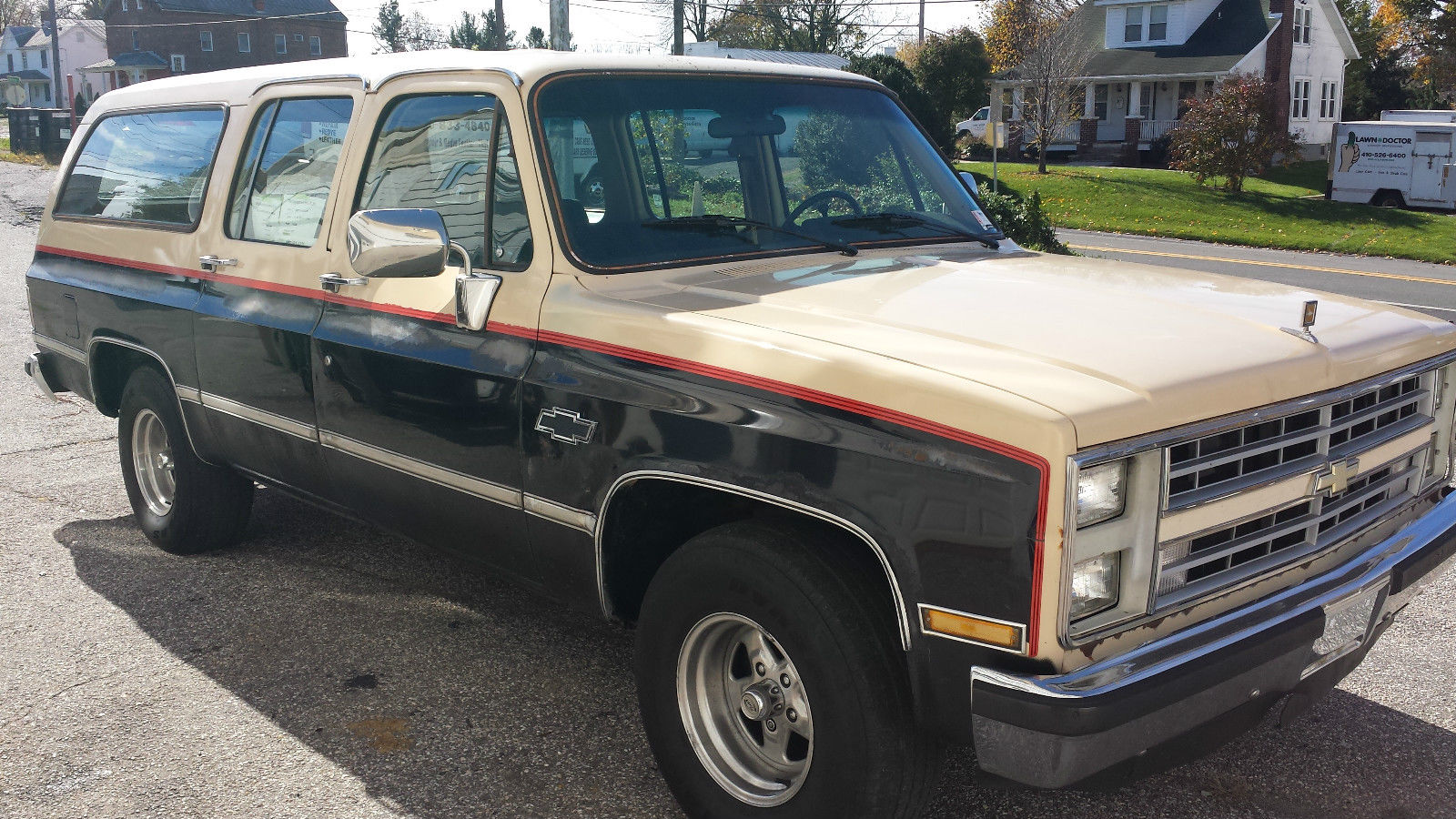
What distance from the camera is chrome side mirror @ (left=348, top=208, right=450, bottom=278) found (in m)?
3.42

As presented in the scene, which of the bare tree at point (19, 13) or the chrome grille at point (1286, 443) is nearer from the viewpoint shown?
the chrome grille at point (1286, 443)

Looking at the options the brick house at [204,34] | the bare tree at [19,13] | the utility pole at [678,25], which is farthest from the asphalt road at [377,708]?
the bare tree at [19,13]

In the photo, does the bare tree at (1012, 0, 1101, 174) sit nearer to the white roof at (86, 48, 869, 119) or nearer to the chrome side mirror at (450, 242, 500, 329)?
the white roof at (86, 48, 869, 119)

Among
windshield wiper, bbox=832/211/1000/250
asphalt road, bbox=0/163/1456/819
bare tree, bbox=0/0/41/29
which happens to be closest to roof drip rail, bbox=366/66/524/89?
windshield wiper, bbox=832/211/1000/250

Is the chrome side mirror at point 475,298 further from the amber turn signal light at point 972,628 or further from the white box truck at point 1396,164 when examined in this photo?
the white box truck at point 1396,164

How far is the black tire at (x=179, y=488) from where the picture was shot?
17.1ft

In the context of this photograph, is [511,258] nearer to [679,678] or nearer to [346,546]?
[679,678]

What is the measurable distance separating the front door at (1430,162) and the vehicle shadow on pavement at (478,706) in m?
26.2

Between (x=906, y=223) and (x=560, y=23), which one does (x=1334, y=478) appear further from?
(x=560, y=23)

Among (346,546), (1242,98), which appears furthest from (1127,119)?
(346,546)

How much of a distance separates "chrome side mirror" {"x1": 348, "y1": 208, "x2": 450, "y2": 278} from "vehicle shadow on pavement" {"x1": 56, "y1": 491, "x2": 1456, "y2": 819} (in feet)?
3.55

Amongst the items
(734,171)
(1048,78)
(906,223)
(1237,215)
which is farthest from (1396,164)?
(734,171)

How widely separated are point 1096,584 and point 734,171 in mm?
1930

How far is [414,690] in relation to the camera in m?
4.13
